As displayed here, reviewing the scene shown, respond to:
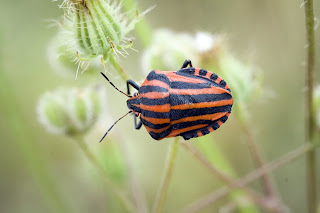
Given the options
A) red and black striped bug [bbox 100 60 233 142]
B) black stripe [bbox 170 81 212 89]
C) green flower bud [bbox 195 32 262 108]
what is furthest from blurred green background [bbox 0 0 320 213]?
black stripe [bbox 170 81 212 89]

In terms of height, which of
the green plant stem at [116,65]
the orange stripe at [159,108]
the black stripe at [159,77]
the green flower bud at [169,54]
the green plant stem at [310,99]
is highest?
the green flower bud at [169,54]

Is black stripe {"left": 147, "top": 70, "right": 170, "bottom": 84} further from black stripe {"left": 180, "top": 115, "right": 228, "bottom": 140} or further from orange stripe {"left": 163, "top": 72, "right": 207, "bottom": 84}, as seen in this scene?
black stripe {"left": 180, "top": 115, "right": 228, "bottom": 140}

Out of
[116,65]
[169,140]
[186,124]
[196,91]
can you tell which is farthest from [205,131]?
[169,140]

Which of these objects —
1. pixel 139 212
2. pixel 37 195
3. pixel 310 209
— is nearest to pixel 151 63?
pixel 139 212

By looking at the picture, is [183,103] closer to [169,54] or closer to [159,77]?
[159,77]

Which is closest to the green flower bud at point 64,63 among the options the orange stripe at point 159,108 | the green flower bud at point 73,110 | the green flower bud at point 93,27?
the green flower bud at point 73,110

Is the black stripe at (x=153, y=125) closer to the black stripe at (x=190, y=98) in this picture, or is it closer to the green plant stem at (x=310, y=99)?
the black stripe at (x=190, y=98)
